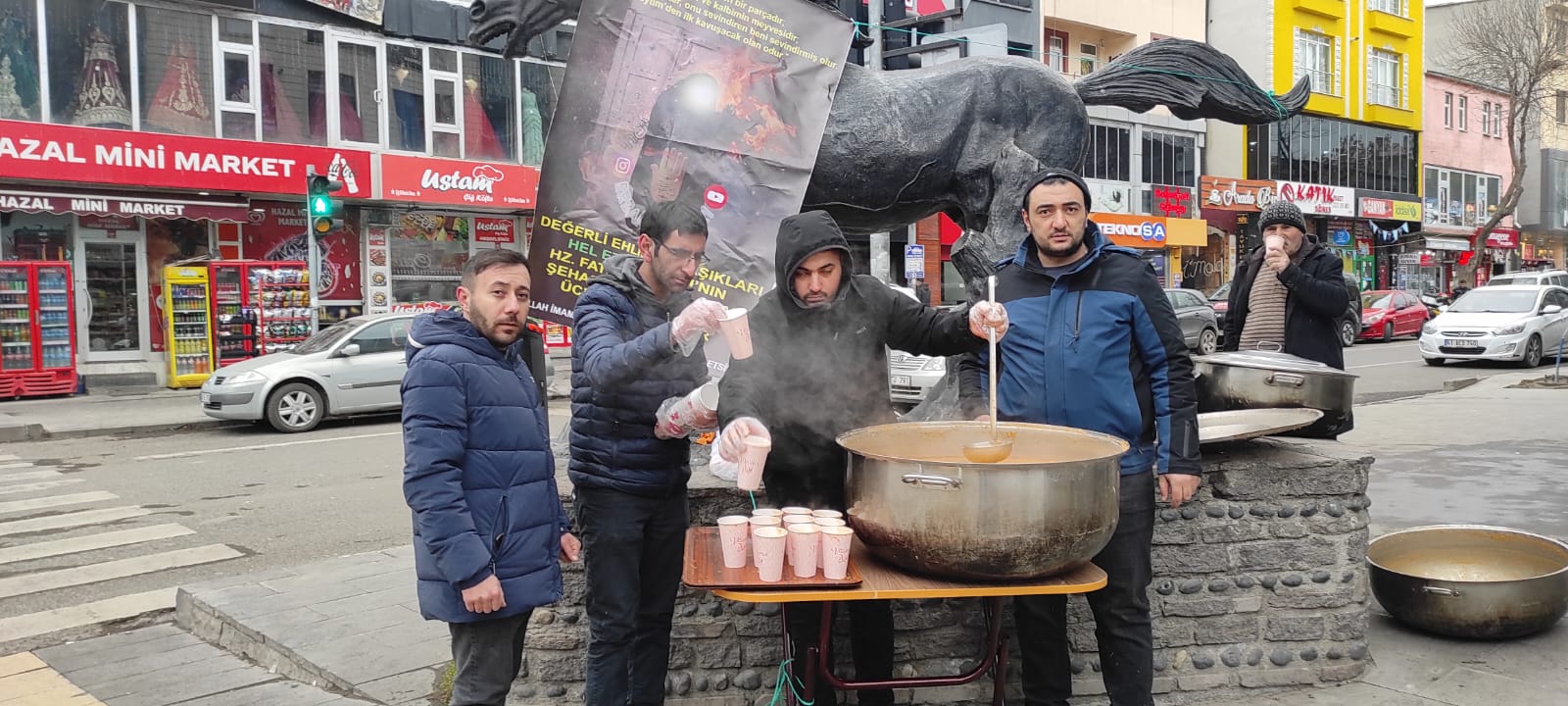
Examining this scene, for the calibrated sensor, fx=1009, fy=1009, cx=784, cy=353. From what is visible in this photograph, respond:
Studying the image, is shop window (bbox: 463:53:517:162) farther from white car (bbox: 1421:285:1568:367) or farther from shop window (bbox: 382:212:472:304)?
white car (bbox: 1421:285:1568:367)

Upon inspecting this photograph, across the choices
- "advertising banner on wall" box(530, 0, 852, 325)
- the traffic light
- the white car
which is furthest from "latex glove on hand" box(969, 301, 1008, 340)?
the white car

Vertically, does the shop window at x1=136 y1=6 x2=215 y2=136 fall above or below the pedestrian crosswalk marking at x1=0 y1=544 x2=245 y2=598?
above

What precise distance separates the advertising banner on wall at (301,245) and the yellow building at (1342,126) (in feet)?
87.5

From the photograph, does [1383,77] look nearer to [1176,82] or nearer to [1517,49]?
[1517,49]

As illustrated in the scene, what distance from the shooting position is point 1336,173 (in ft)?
115

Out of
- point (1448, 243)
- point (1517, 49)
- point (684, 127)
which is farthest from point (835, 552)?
point (1448, 243)

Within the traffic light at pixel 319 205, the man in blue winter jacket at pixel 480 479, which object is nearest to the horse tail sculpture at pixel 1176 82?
the man in blue winter jacket at pixel 480 479

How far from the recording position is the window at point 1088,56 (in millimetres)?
29192

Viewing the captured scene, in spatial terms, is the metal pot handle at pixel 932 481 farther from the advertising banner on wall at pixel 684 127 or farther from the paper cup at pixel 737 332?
the advertising banner on wall at pixel 684 127

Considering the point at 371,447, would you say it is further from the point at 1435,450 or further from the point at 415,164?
the point at 1435,450

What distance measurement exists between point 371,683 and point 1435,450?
29.7ft

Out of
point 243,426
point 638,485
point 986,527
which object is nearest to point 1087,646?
point 986,527

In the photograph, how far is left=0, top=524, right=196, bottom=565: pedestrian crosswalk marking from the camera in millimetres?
6289

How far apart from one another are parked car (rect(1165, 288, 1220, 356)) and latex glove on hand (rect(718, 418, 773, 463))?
18.3m
